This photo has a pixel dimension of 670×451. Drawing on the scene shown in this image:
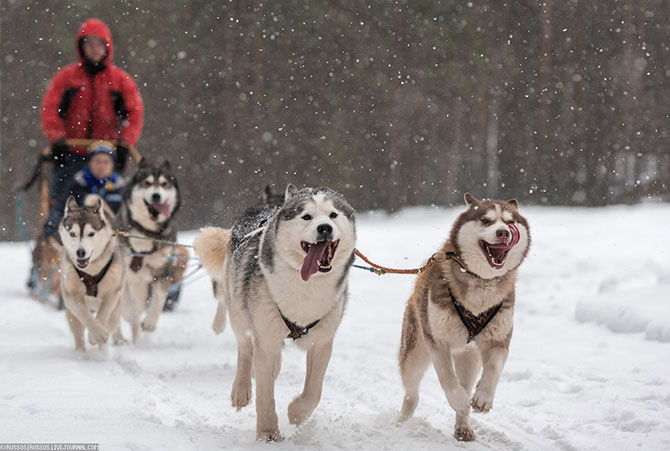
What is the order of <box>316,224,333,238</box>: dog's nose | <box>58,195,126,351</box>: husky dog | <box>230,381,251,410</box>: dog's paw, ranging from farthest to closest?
<box>58,195,126,351</box>: husky dog
<box>230,381,251,410</box>: dog's paw
<box>316,224,333,238</box>: dog's nose

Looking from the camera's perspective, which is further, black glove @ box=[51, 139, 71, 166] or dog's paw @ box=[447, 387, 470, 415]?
black glove @ box=[51, 139, 71, 166]

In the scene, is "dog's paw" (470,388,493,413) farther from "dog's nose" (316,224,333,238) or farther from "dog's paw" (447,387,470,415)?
"dog's nose" (316,224,333,238)

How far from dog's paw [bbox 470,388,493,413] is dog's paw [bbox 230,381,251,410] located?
1.05 m

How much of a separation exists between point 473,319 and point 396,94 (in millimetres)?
13723

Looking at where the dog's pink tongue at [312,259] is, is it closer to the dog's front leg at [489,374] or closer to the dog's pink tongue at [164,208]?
the dog's front leg at [489,374]

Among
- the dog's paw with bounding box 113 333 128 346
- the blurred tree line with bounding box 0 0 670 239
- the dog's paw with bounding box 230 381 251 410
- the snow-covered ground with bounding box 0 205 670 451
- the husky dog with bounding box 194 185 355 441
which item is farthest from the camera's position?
the blurred tree line with bounding box 0 0 670 239

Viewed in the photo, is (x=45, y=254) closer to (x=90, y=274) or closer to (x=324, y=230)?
(x=90, y=274)

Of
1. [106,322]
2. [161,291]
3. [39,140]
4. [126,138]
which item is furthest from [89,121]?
Answer: [39,140]

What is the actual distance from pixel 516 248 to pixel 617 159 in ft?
42.8

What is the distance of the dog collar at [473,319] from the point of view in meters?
3.17

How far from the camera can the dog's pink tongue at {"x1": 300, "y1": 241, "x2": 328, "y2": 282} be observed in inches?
112

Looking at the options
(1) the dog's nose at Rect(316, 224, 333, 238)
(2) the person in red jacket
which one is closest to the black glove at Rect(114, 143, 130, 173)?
(2) the person in red jacket

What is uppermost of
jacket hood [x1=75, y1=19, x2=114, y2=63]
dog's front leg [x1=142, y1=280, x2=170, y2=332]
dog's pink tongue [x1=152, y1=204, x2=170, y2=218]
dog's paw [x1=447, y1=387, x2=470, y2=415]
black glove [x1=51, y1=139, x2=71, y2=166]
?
jacket hood [x1=75, y1=19, x2=114, y2=63]

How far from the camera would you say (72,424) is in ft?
9.17
